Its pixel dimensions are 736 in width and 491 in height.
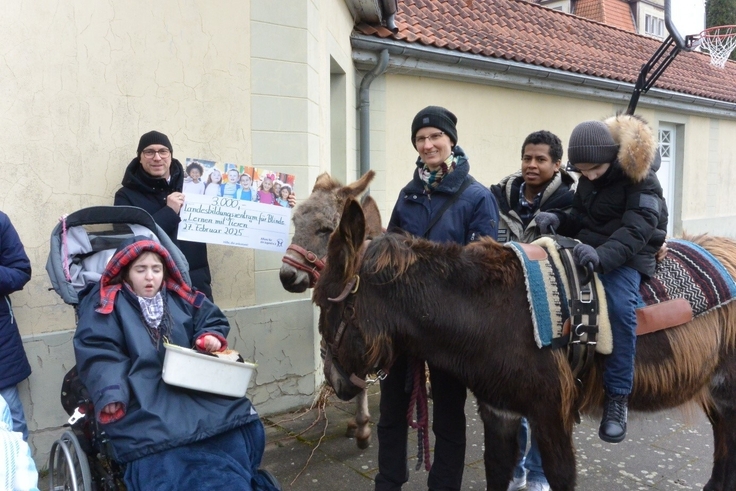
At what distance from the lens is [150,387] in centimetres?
249

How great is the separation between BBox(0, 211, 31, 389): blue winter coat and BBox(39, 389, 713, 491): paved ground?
0.84 meters

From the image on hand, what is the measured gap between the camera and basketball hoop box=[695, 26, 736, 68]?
1014cm

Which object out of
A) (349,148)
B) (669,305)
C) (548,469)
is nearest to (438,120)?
(669,305)

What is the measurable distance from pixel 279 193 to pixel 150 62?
1.37 m

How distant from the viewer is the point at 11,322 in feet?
10.9

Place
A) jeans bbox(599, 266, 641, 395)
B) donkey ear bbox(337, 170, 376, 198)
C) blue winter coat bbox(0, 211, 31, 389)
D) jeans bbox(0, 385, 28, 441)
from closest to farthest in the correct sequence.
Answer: jeans bbox(599, 266, 641, 395) < blue winter coat bbox(0, 211, 31, 389) < jeans bbox(0, 385, 28, 441) < donkey ear bbox(337, 170, 376, 198)

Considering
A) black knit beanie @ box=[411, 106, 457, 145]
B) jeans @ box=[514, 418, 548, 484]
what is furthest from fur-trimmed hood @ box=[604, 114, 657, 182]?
jeans @ box=[514, 418, 548, 484]

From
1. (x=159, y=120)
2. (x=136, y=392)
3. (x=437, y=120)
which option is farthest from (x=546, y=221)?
(x=159, y=120)

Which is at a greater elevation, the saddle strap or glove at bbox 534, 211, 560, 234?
glove at bbox 534, 211, 560, 234

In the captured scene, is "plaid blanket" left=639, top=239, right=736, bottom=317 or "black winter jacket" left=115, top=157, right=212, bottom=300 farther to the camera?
"black winter jacket" left=115, top=157, right=212, bottom=300

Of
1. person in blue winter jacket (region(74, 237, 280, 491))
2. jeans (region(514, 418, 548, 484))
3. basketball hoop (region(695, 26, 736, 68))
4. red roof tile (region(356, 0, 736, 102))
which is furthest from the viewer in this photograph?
basketball hoop (region(695, 26, 736, 68))

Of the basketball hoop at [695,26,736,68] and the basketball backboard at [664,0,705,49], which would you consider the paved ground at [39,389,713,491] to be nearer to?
the basketball backboard at [664,0,705,49]

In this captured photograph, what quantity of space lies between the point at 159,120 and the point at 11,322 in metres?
1.72

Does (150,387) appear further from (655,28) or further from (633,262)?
(655,28)
